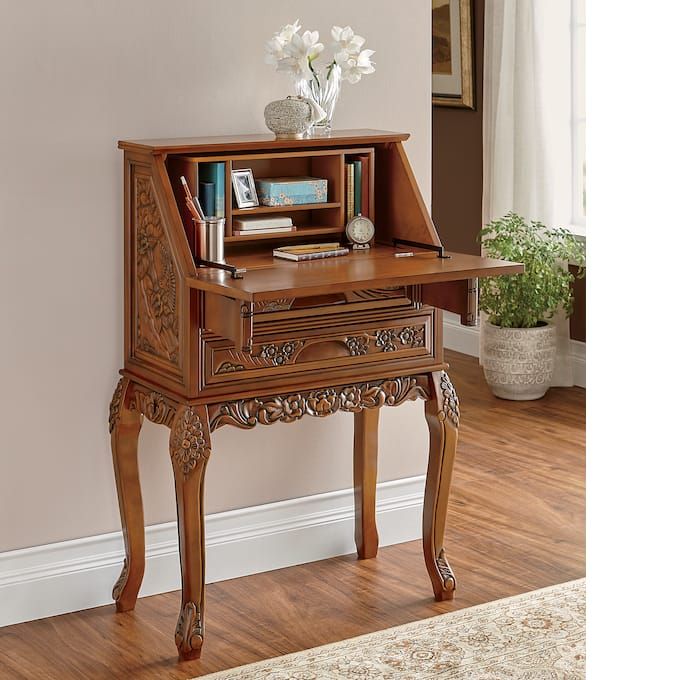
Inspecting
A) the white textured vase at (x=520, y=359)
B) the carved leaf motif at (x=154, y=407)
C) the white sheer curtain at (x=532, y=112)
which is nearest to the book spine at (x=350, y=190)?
the carved leaf motif at (x=154, y=407)

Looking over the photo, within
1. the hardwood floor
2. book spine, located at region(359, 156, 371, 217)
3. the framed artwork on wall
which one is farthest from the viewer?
the framed artwork on wall

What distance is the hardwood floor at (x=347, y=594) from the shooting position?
2.63m

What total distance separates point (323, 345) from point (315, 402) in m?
0.14

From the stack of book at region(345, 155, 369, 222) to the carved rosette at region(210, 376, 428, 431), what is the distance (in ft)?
1.59

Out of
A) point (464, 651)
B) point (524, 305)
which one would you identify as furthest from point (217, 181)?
point (524, 305)

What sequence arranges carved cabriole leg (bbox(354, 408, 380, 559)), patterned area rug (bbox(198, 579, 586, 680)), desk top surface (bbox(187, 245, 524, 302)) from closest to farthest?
desk top surface (bbox(187, 245, 524, 302))
patterned area rug (bbox(198, 579, 586, 680))
carved cabriole leg (bbox(354, 408, 380, 559))

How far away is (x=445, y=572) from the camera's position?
116 inches

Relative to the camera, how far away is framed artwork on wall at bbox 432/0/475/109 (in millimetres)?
5664

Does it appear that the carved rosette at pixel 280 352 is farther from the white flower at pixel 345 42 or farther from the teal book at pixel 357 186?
the white flower at pixel 345 42

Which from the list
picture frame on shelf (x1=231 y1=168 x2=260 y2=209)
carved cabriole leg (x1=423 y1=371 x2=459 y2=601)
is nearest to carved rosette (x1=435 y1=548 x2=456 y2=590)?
carved cabriole leg (x1=423 y1=371 x2=459 y2=601)

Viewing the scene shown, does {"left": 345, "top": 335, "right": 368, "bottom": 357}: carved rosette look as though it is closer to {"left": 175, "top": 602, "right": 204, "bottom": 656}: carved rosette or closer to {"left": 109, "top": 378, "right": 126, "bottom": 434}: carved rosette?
{"left": 109, "top": 378, "right": 126, "bottom": 434}: carved rosette

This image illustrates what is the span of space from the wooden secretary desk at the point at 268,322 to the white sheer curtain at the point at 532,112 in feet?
7.47

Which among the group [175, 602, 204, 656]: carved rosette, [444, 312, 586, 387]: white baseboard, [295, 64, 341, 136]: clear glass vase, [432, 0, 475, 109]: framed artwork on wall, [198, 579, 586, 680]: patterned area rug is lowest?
Answer: [198, 579, 586, 680]: patterned area rug

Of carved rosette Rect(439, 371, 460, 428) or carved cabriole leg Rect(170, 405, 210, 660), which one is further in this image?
carved rosette Rect(439, 371, 460, 428)
